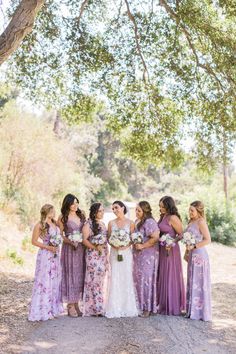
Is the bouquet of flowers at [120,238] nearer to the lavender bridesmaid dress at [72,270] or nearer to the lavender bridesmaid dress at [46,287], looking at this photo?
the lavender bridesmaid dress at [72,270]

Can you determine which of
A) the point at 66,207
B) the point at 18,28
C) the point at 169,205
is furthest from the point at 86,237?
the point at 18,28

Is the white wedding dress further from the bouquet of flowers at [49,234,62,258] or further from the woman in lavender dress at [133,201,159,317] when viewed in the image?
the bouquet of flowers at [49,234,62,258]

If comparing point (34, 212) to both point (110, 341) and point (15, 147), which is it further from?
point (110, 341)

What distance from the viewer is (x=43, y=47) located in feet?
43.2

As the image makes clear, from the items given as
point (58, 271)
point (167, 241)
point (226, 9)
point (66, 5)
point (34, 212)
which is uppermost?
point (66, 5)

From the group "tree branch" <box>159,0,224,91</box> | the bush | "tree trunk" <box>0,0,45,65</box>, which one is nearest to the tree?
"tree branch" <box>159,0,224,91</box>

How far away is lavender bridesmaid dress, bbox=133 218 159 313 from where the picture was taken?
28.3 feet

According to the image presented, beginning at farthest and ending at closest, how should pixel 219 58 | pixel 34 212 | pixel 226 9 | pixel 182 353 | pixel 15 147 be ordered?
pixel 15 147 < pixel 34 212 < pixel 219 58 < pixel 226 9 < pixel 182 353

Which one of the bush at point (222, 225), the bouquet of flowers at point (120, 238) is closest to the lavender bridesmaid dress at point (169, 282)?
the bouquet of flowers at point (120, 238)

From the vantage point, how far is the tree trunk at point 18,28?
8219mm

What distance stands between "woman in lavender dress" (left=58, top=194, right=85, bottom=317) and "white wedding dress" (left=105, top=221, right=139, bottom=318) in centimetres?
54

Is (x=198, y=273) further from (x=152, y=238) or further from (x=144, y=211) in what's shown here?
(x=144, y=211)

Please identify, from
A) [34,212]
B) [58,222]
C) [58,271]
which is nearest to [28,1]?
[58,222]

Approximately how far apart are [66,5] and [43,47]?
50.5 inches
